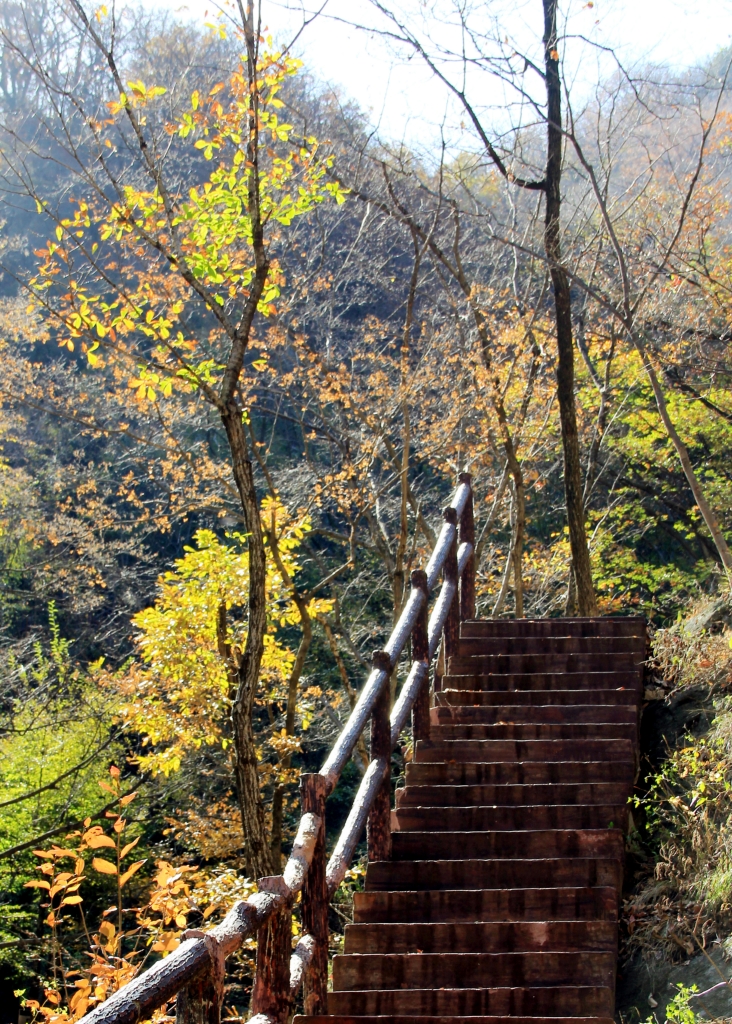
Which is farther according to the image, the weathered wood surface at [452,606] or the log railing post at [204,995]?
the weathered wood surface at [452,606]

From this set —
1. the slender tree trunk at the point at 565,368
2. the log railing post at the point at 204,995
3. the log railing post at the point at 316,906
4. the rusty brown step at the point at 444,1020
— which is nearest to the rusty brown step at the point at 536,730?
the log railing post at the point at 316,906

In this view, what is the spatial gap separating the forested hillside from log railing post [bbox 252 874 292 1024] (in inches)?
60.4

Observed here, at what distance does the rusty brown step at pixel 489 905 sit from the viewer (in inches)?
170

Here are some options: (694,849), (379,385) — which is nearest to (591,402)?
(379,385)

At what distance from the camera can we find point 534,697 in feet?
19.9

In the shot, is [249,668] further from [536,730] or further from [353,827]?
[353,827]

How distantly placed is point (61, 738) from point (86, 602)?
5219 mm

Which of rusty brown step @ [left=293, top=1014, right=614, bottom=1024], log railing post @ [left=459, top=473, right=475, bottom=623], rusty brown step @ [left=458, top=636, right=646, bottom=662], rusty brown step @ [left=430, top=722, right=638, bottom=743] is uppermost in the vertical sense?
log railing post @ [left=459, top=473, right=475, bottom=623]

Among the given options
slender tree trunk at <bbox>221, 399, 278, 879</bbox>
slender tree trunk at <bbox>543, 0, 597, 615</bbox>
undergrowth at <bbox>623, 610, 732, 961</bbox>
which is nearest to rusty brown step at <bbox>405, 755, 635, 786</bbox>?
undergrowth at <bbox>623, 610, 732, 961</bbox>

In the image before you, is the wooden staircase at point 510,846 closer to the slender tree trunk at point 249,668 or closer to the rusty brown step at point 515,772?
the rusty brown step at point 515,772

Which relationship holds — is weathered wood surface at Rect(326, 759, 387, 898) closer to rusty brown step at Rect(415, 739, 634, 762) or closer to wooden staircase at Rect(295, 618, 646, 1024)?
wooden staircase at Rect(295, 618, 646, 1024)

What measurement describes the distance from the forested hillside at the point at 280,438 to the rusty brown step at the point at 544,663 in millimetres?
293

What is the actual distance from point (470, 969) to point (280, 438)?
23.2m

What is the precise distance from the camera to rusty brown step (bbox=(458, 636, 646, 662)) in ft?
21.0
